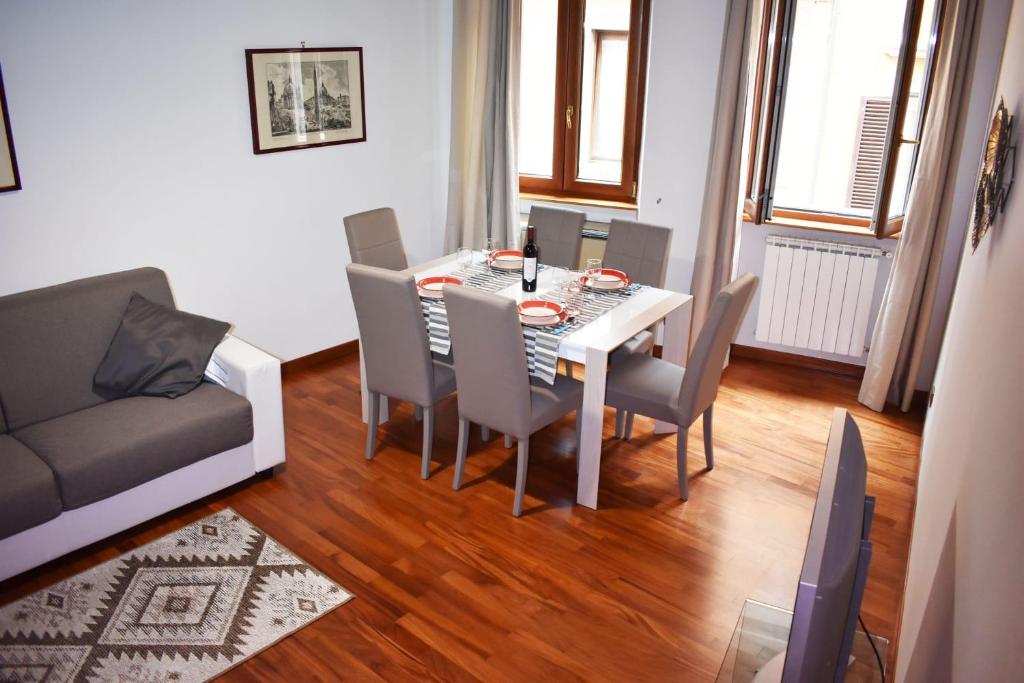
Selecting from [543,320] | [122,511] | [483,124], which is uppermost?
[483,124]

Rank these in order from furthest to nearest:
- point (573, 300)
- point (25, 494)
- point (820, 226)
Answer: point (820, 226)
point (573, 300)
point (25, 494)

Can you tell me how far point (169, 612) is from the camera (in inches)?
114

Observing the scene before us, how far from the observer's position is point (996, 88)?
379 cm

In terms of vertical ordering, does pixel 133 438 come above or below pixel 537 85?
below

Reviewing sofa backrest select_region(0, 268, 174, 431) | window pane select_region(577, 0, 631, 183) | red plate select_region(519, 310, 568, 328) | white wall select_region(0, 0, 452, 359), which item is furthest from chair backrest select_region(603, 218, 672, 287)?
sofa backrest select_region(0, 268, 174, 431)

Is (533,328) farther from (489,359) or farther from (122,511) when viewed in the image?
(122,511)

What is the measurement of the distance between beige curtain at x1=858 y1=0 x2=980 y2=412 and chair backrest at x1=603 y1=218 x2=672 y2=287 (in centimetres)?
125

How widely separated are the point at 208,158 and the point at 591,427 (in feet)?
7.96

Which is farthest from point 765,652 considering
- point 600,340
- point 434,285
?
point 434,285

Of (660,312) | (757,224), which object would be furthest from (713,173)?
(660,312)

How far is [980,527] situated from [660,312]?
2.28 m

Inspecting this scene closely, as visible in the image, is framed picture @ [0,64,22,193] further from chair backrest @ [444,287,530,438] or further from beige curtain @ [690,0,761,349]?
beige curtain @ [690,0,761,349]

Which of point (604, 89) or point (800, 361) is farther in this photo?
point (604, 89)

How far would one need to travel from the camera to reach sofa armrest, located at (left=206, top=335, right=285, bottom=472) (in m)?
3.54
